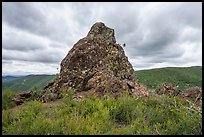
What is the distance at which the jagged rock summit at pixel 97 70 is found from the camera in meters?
11.5

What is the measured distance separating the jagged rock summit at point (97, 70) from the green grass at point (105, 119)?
58.4 inches

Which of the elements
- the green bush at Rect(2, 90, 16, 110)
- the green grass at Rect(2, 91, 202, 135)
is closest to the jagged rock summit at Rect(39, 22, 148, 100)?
the green bush at Rect(2, 90, 16, 110)

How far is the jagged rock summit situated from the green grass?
1483mm

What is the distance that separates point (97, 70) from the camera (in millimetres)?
12633

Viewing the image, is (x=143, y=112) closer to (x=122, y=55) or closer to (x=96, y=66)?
(x=96, y=66)

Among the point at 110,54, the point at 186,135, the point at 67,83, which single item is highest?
the point at 110,54

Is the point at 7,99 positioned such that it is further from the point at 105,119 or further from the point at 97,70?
the point at 105,119

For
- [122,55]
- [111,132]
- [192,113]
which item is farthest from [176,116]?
[122,55]

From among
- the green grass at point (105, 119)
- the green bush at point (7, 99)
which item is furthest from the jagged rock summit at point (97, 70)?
the green grass at point (105, 119)

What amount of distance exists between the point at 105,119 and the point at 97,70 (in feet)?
16.4

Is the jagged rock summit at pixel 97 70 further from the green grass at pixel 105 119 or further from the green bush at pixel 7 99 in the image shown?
the green grass at pixel 105 119

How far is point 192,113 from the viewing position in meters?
7.69

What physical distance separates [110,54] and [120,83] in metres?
2.49

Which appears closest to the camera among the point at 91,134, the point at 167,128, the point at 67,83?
the point at 91,134
